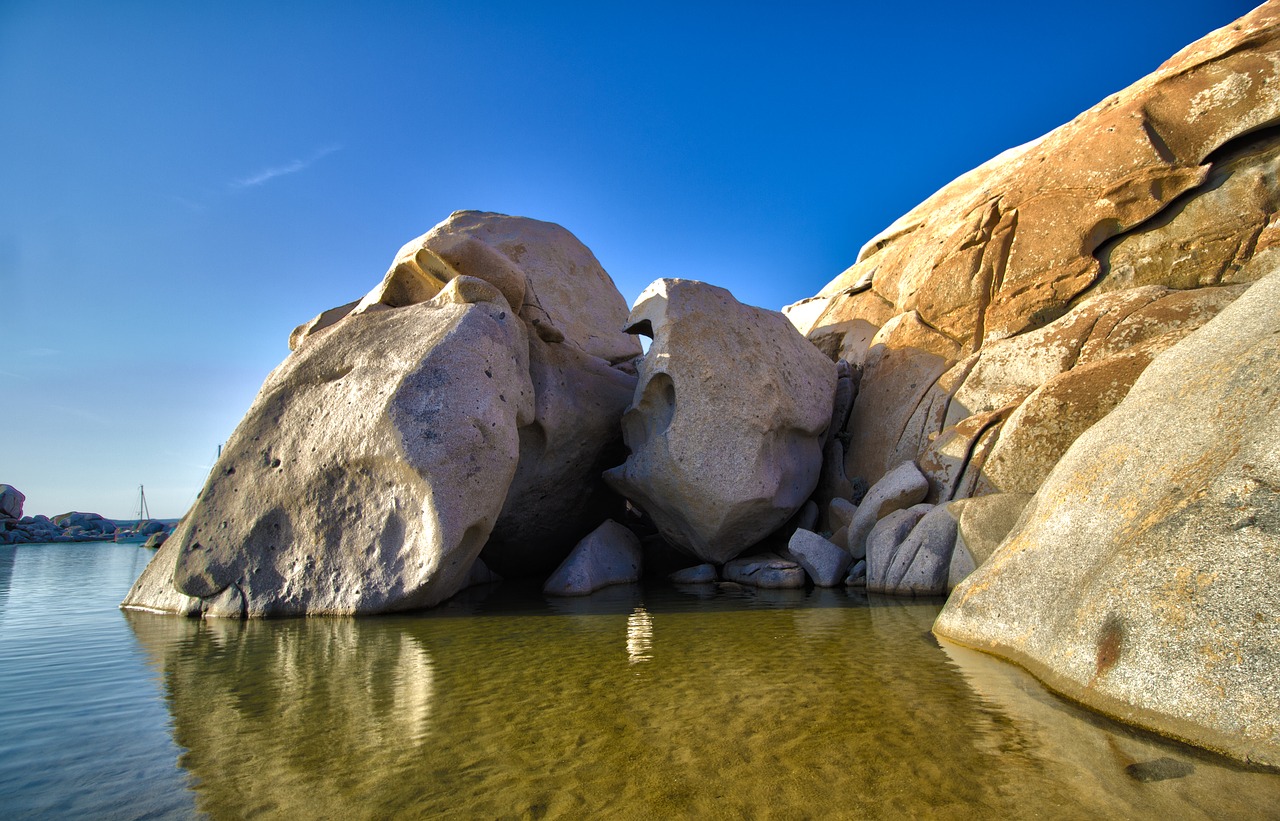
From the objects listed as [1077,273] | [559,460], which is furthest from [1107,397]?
[559,460]

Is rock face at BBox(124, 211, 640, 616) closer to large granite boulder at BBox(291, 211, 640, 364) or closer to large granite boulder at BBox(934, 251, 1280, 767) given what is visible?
large granite boulder at BBox(291, 211, 640, 364)

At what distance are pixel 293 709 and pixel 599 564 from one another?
6.89 metres

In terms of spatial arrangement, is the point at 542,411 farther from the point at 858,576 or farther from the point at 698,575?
the point at 858,576

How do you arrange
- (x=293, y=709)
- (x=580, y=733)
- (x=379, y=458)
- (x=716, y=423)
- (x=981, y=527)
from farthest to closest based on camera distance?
(x=716, y=423)
(x=379, y=458)
(x=981, y=527)
(x=293, y=709)
(x=580, y=733)

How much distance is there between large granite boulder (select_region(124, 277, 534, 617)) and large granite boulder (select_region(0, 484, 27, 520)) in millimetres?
45991

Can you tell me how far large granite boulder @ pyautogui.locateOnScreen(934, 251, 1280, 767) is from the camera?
11.2 feet

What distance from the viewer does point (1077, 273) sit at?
36.5ft

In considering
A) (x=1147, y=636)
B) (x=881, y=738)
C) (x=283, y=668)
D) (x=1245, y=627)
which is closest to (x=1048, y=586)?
(x=1147, y=636)

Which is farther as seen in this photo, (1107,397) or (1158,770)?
(1107,397)

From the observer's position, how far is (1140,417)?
17.1ft

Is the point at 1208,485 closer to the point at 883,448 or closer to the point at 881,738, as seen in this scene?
the point at 881,738

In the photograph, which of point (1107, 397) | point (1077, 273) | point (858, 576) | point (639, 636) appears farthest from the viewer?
point (1077, 273)

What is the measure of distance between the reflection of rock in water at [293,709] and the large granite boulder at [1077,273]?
752 centimetres

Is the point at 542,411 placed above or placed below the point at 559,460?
above
